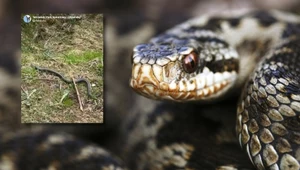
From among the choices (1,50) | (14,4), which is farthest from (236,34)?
(14,4)

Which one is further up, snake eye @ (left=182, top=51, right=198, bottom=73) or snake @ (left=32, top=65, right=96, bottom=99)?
snake eye @ (left=182, top=51, right=198, bottom=73)

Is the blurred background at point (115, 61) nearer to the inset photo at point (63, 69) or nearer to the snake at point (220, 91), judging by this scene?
the snake at point (220, 91)

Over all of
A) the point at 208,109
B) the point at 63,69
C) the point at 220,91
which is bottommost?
the point at 208,109

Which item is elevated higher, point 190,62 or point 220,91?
point 190,62

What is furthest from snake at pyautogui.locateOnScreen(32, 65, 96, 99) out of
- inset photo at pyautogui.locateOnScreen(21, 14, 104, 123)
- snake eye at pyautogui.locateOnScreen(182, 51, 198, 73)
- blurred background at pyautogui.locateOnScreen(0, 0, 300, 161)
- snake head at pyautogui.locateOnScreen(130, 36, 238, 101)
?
blurred background at pyautogui.locateOnScreen(0, 0, 300, 161)

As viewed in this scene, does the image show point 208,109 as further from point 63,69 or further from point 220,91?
point 63,69

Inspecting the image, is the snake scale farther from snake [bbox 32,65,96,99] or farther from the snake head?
snake [bbox 32,65,96,99]

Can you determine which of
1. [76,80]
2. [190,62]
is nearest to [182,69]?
[190,62]
